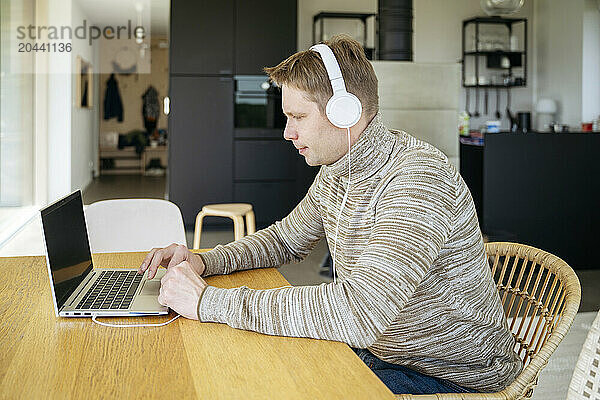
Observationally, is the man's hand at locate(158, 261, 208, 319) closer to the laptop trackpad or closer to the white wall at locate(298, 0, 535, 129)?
the laptop trackpad

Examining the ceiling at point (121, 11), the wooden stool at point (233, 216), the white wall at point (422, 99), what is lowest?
the wooden stool at point (233, 216)

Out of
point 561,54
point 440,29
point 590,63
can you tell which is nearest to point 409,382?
point 590,63

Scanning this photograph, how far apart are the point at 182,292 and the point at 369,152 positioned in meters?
0.47

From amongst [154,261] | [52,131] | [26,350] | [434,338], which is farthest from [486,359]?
[52,131]

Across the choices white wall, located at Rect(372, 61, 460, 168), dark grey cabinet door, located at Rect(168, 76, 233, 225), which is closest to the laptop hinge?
white wall, located at Rect(372, 61, 460, 168)

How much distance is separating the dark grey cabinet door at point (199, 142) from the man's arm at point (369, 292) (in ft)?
17.1

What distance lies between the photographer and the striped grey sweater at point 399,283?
1198mm

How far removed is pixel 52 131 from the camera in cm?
710

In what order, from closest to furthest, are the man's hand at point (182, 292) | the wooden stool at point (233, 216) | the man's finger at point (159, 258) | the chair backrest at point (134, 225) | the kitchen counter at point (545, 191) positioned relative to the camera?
1. the man's hand at point (182, 292)
2. the man's finger at point (159, 258)
3. the chair backrest at point (134, 225)
4. the wooden stool at point (233, 216)
5. the kitchen counter at point (545, 191)

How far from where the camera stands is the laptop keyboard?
4.49ft

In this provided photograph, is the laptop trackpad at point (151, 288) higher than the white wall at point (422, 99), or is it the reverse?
the white wall at point (422, 99)

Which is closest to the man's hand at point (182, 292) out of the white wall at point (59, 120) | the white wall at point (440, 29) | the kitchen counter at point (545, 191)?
the kitchen counter at point (545, 191)

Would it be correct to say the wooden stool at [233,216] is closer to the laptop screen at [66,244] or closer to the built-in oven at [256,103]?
the built-in oven at [256,103]

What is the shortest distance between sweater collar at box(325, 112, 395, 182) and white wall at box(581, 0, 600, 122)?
6.84m
